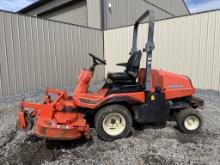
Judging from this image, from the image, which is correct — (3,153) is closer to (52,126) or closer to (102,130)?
(52,126)

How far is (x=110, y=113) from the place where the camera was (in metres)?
3.10

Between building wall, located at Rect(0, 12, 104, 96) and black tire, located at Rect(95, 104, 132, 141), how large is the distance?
4.37 m

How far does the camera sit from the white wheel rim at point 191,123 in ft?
11.3

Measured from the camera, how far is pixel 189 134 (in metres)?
3.40

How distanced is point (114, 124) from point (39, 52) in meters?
4.93

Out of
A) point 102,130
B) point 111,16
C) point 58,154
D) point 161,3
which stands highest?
point 161,3

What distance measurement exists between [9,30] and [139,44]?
4801mm

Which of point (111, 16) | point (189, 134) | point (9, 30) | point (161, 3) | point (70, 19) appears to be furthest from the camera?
point (161, 3)

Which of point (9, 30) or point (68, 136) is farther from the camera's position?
point (9, 30)

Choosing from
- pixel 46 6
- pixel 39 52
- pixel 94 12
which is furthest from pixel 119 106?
pixel 46 6

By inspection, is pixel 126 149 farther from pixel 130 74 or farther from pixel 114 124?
pixel 130 74

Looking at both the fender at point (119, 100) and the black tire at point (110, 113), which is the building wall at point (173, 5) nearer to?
the fender at point (119, 100)

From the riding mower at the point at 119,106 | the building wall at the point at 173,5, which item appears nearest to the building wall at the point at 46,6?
the building wall at the point at 173,5

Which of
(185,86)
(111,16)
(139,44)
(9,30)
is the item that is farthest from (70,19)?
(185,86)
